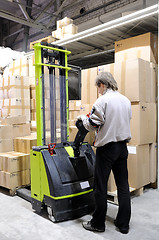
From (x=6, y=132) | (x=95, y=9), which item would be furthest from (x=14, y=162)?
(x=95, y=9)

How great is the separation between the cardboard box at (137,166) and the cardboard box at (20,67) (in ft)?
11.8

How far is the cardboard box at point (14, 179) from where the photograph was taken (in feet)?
12.3

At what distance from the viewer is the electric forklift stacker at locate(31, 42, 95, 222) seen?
275 centimetres

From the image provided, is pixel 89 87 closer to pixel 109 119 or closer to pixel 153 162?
pixel 153 162

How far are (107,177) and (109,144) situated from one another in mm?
355

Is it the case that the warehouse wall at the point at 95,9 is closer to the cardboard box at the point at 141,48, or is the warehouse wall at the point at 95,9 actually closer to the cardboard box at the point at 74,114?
the cardboard box at the point at 141,48

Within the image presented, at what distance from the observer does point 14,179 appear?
379cm

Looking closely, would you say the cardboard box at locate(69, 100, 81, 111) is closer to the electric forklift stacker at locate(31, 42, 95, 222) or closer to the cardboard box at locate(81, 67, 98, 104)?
the cardboard box at locate(81, 67, 98, 104)

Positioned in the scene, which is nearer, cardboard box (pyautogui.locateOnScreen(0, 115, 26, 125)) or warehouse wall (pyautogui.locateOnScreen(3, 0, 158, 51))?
cardboard box (pyautogui.locateOnScreen(0, 115, 26, 125))

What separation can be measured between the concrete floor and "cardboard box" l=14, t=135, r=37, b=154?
39.8 inches

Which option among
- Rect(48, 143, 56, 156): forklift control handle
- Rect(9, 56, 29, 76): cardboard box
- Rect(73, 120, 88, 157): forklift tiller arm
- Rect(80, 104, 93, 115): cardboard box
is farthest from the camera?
Rect(9, 56, 29, 76): cardboard box

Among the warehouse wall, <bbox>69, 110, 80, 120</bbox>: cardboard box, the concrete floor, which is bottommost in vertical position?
the concrete floor

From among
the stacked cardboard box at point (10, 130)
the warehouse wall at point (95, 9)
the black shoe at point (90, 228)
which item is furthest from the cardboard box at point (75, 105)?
the warehouse wall at point (95, 9)

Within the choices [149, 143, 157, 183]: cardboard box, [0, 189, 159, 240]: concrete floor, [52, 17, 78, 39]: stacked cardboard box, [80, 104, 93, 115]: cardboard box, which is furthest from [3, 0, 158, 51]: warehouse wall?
[0, 189, 159, 240]: concrete floor
